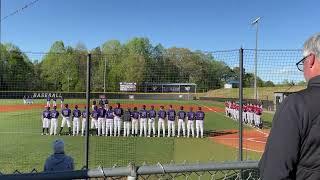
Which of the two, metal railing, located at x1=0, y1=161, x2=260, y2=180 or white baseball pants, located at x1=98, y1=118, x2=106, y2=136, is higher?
metal railing, located at x1=0, y1=161, x2=260, y2=180

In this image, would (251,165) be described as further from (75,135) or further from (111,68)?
(75,135)

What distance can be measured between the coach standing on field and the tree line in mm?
5823

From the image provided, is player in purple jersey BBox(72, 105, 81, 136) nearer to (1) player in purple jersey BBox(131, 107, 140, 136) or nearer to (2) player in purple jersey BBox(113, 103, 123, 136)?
(2) player in purple jersey BBox(113, 103, 123, 136)

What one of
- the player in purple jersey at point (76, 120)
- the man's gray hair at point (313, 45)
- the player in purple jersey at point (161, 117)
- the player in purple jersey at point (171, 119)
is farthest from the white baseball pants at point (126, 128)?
the man's gray hair at point (313, 45)

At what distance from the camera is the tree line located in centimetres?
929

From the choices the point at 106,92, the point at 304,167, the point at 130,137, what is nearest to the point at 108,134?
the point at 130,137

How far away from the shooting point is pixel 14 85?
10930mm

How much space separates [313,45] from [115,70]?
7686 millimetres

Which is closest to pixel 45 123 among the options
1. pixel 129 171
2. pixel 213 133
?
pixel 213 133

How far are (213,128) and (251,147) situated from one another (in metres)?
11.0

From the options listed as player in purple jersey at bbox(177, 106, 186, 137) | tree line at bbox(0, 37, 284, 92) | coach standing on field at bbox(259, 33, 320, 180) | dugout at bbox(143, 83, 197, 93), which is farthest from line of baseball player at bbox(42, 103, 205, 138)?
coach standing on field at bbox(259, 33, 320, 180)

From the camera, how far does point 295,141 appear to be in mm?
2465

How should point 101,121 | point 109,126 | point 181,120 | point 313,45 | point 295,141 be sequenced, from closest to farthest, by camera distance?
point 295,141 < point 313,45 < point 101,121 < point 109,126 < point 181,120

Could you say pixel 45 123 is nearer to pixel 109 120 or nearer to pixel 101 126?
pixel 101 126
